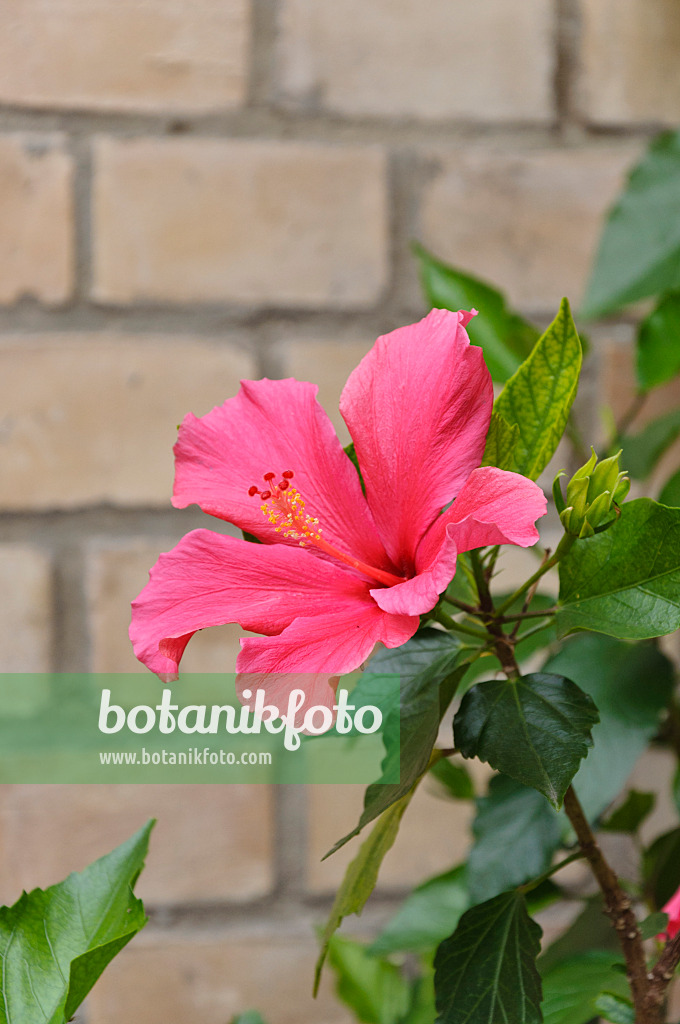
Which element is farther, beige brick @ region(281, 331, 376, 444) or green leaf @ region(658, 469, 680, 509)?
beige brick @ region(281, 331, 376, 444)

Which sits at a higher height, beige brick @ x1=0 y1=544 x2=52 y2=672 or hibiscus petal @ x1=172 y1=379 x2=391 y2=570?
hibiscus petal @ x1=172 y1=379 x2=391 y2=570

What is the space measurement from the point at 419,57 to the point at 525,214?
0.49ft

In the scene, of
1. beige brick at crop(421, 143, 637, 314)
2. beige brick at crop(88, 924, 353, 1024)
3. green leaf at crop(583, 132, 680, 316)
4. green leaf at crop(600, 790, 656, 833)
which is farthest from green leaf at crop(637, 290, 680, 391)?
beige brick at crop(88, 924, 353, 1024)

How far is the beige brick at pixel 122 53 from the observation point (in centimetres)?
65

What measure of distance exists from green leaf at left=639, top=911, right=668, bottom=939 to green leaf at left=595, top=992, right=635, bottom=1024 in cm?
3

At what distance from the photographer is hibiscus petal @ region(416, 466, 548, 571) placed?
21 centimetres

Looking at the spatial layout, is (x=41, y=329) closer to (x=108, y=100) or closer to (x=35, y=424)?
(x=35, y=424)

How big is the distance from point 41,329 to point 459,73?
0.39 meters

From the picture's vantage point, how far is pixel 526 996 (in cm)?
26

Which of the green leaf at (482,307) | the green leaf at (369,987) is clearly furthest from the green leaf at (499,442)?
the green leaf at (369,987)

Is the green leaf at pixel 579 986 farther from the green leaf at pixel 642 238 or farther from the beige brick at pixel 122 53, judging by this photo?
the beige brick at pixel 122 53

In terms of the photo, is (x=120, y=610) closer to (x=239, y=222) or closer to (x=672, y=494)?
(x=239, y=222)

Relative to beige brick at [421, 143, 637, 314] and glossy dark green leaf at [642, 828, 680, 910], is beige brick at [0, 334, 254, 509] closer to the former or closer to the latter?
beige brick at [421, 143, 637, 314]

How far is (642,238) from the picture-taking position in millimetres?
585
